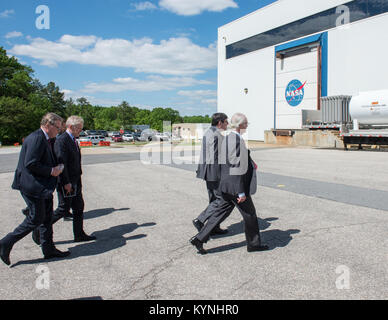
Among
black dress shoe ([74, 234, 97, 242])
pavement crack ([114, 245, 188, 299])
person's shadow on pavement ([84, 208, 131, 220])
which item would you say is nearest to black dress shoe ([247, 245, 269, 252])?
pavement crack ([114, 245, 188, 299])

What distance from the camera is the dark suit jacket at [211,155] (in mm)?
4285

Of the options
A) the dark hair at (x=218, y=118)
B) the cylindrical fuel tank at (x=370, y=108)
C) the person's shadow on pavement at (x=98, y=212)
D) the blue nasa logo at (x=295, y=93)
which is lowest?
the person's shadow on pavement at (x=98, y=212)

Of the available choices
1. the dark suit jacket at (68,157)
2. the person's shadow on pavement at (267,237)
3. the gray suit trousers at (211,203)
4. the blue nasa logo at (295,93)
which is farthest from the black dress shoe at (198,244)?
the blue nasa logo at (295,93)

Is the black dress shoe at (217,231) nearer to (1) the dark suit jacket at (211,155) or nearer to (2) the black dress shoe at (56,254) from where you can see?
(1) the dark suit jacket at (211,155)

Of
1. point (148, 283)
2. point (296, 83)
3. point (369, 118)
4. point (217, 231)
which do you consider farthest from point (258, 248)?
point (296, 83)

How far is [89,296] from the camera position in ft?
9.79

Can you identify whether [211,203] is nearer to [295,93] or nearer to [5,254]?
[5,254]

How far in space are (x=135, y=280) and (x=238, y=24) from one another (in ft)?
116

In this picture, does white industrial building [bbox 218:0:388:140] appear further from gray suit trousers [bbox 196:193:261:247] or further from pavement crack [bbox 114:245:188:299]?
pavement crack [bbox 114:245:188:299]

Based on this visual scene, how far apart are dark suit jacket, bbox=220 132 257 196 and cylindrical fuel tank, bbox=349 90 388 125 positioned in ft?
56.3

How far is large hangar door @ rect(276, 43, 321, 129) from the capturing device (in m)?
26.8

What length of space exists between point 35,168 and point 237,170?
A: 2.36m
